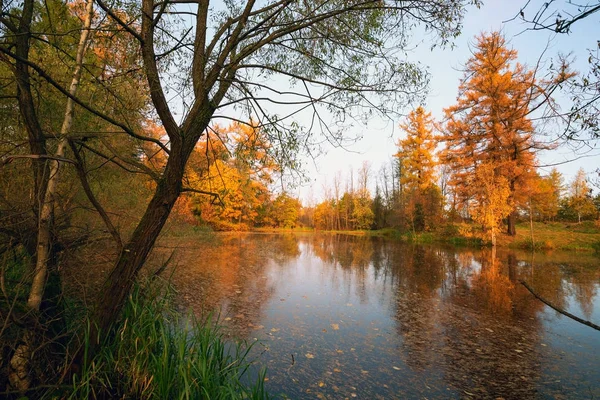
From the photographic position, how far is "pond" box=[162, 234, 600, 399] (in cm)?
394

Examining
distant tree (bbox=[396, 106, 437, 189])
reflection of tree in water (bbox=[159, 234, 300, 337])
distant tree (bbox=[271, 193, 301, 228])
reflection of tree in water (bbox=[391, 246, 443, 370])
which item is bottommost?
reflection of tree in water (bbox=[391, 246, 443, 370])

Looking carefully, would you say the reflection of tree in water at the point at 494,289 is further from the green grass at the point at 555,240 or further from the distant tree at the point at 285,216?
the distant tree at the point at 285,216

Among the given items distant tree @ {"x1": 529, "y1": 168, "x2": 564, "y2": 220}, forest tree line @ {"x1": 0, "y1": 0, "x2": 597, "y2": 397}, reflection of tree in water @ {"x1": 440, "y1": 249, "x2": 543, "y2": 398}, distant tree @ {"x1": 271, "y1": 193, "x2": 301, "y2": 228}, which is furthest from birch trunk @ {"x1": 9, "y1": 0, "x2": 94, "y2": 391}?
distant tree @ {"x1": 271, "y1": 193, "x2": 301, "y2": 228}

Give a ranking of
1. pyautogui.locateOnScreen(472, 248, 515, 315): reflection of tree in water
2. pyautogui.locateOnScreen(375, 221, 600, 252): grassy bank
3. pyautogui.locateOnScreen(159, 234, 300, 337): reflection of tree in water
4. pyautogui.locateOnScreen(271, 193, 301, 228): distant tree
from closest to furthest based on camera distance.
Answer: pyautogui.locateOnScreen(159, 234, 300, 337): reflection of tree in water → pyautogui.locateOnScreen(472, 248, 515, 315): reflection of tree in water → pyautogui.locateOnScreen(375, 221, 600, 252): grassy bank → pyautogui.locateOnScreen(271, 193, 301, 228): distant tree

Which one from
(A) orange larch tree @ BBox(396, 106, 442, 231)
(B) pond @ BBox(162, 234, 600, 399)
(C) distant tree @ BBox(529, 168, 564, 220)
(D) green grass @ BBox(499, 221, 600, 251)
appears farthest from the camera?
(A) orange larch tree @ BBox(396, 106, 442, 231)

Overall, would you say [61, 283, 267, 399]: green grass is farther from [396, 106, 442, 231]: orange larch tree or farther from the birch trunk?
[396, 106, 442, 231]: orange larch tree

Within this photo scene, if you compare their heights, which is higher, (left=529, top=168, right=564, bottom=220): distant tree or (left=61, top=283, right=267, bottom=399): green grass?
(left=529, top=168, right=564, bottom=220): distant tree

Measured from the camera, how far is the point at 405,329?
589 centimetres

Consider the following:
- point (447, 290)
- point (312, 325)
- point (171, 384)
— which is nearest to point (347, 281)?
point (447, 290)

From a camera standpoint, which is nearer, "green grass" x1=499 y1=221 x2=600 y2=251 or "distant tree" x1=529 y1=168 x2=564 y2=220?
"green grass" x1=499 y1=221 x2=600 y2=251

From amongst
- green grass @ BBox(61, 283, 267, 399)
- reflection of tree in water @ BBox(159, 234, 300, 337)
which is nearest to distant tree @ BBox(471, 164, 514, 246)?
reflection of tree in water @ BBox(159, 234, 300, 337)

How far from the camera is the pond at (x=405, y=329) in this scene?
12.9ft

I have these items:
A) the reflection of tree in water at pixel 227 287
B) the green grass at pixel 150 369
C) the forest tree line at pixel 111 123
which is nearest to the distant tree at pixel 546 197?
the reflection of tree in water at pixel 227 287

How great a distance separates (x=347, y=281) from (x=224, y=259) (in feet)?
18.5
